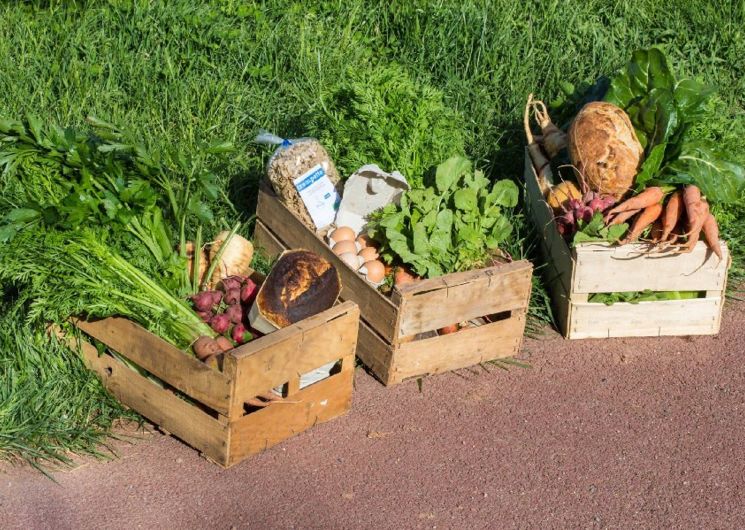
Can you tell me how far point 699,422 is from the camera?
4531mm

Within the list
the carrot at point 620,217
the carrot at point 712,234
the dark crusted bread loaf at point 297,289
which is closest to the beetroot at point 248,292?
the dark crusted bread loaf at point 297,289

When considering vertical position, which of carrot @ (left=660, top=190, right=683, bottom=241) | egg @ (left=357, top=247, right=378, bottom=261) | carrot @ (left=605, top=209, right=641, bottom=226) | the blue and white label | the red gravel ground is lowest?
the red gravel ground

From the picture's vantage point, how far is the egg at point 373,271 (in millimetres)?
4820

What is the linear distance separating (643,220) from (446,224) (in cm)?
93

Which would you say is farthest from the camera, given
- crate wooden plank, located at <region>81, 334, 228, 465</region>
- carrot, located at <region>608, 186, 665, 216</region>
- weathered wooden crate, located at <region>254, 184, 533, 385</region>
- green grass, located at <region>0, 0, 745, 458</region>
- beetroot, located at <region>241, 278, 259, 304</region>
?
green grass, located at <region>0, 0, 745, 458</region>

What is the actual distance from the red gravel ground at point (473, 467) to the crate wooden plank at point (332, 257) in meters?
0.34

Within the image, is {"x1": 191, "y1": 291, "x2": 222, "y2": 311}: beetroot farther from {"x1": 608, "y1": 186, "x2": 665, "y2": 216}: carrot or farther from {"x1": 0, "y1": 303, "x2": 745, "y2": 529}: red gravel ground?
{"x1": 608, "y1": 186, "x2": 665, "y2": 216}: carrot

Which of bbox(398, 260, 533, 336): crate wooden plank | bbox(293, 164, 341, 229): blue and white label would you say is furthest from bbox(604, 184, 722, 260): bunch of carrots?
bbox(293, 164, 341, 229): blue and white label

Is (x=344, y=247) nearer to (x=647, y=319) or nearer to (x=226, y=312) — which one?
(x=226, y=312)

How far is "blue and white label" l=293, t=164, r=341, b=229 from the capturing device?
16.7ft

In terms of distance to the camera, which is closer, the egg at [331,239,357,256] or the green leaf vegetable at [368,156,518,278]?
the green leaf vegetable at [368,156,518,278]

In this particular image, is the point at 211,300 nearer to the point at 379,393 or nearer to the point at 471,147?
the point at 379,393

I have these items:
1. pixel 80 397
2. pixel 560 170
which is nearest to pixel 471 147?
pixel 560 170

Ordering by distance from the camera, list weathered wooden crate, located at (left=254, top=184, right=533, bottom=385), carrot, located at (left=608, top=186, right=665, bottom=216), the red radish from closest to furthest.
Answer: the red radish
weathered wooden crate, located at (left=254, top=184, right=533, bottom=385)
carrot, located at (left=608, top=186, right=665, bottom=216)
